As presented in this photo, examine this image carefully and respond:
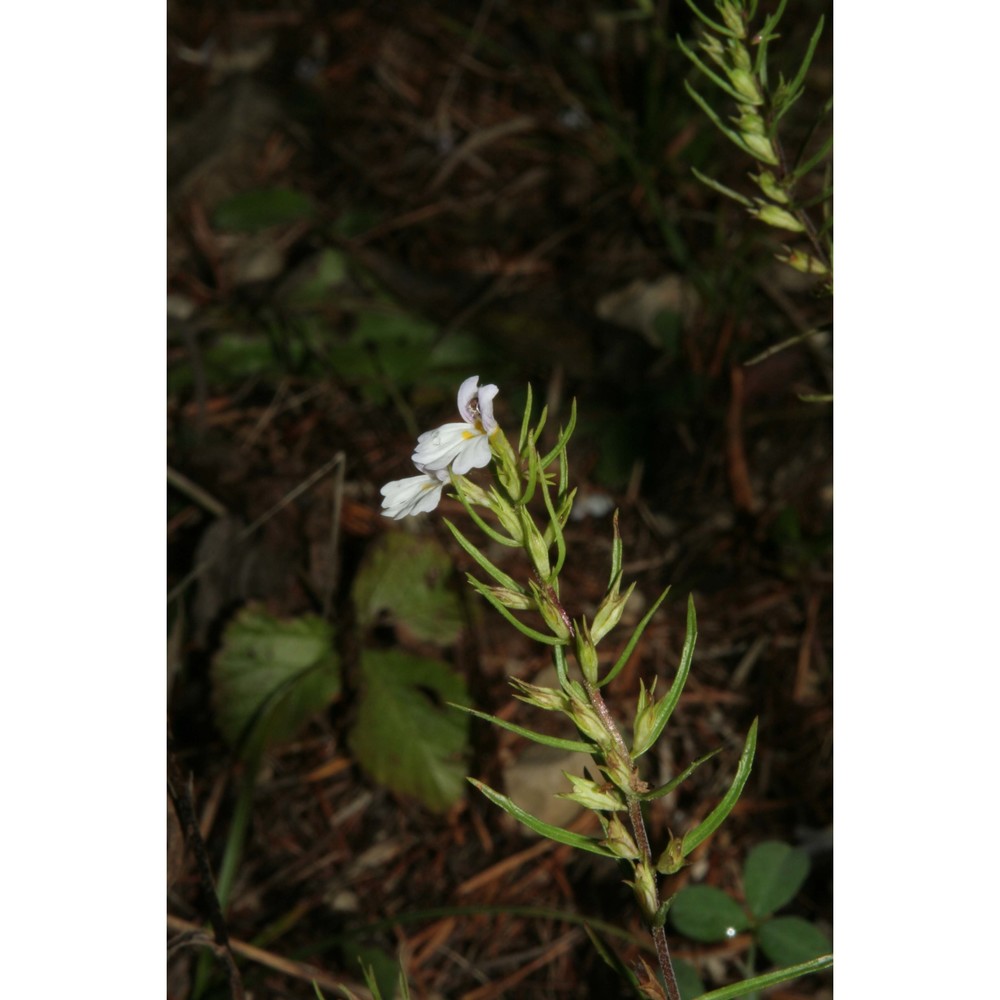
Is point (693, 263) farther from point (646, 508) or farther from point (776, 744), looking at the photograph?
point (776, 744)

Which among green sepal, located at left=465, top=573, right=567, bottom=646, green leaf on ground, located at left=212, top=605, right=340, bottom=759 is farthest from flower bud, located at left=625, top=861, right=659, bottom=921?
green leaf on ground, located at left=212, top=605, right=340, bottom=759

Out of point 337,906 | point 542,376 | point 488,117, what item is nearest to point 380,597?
point 337,906

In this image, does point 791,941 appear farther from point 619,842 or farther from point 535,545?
point 535,545

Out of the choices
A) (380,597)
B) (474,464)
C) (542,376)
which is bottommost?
(380,597)

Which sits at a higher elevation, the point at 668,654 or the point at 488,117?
the point at 488,117

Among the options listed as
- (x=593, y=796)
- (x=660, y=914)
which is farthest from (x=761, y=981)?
(x=593, y=796)

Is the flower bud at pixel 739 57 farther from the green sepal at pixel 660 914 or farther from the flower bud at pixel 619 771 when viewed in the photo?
the green sepal at pixel 660 914
